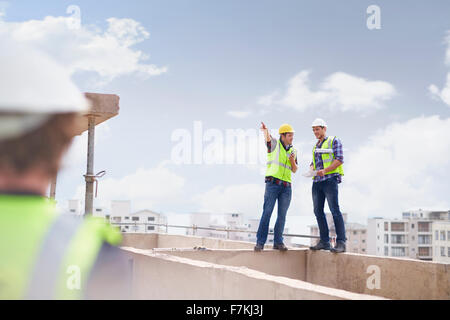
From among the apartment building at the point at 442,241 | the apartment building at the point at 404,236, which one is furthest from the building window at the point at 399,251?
the apartment building at the point at 442,241

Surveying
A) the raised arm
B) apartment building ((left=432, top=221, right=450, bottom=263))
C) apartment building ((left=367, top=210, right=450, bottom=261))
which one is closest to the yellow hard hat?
the raised arm

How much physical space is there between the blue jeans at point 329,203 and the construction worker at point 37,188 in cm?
559

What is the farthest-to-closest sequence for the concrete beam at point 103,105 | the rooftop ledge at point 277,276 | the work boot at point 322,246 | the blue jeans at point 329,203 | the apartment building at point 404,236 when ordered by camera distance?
the apartment building at point 404,236 → the concrete beam at point 103,105 → the work boot at point 322,246 → the blue jeans at point 329,203 → the rooftop ledge at point 277,276

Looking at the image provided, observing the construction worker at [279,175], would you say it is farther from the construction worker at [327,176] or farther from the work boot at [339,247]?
the work boot at [339,247]

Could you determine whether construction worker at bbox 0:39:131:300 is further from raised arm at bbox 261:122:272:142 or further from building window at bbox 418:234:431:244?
building window at bbox 418:234:431:244

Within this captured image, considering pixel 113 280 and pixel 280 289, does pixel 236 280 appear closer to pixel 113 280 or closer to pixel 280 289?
pixel 280 289

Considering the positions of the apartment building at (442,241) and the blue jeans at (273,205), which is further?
the apartment building at (442,241)

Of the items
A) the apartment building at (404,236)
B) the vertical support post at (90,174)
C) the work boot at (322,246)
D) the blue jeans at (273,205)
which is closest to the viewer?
the blue jeans at (273,205)

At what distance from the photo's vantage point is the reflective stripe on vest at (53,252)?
0.99 meters

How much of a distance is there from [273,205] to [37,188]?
5.93m

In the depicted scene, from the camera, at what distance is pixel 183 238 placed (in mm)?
12258

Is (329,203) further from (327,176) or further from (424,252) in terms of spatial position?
(424,252)

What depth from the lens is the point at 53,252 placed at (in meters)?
1.00
